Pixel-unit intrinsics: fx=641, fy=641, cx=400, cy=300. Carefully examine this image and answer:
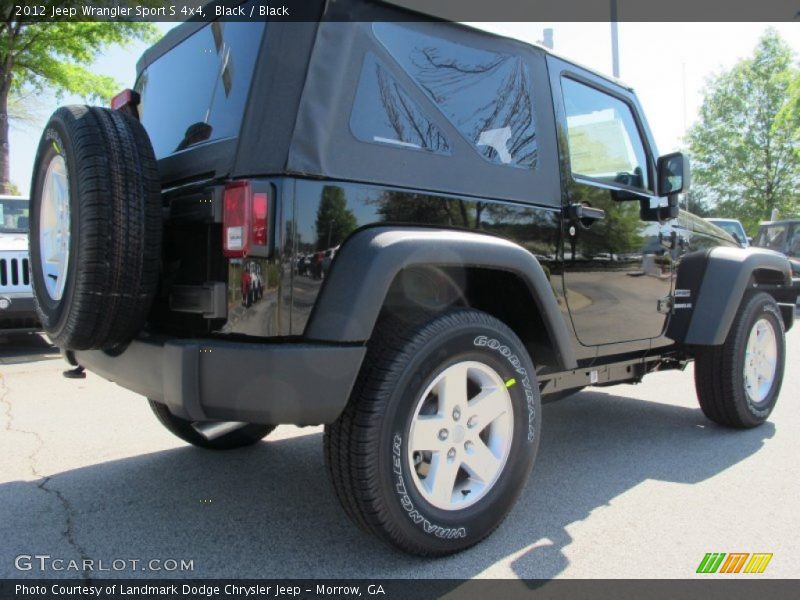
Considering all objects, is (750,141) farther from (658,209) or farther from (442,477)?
(442,477)

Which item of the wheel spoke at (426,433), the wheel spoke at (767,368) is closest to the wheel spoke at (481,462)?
the wheel spoke at (426,433)

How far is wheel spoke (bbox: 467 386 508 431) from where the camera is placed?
7.89ft

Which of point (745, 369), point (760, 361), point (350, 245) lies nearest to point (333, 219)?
point (350, 245)

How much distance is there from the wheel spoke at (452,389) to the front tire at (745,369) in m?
2.28

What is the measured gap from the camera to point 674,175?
359 cm

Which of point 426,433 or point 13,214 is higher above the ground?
point 13,214

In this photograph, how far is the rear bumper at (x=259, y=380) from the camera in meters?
A: 1.95

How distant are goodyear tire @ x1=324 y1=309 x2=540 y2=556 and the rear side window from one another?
0.76 meters

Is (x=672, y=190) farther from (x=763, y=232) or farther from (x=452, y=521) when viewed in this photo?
(x=763, y=232)

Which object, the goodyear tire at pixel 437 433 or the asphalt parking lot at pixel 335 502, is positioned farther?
the asphalt parking lot at pixel 335 502

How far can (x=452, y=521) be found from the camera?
2309mm

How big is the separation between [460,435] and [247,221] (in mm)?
1090

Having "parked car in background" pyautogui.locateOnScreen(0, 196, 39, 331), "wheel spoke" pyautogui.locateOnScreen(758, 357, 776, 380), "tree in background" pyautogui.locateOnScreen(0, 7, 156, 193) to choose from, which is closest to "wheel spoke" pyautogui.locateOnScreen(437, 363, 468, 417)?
"wheel spoke" pyautogui.locateOnScreen(758, 357, 776, 380)
